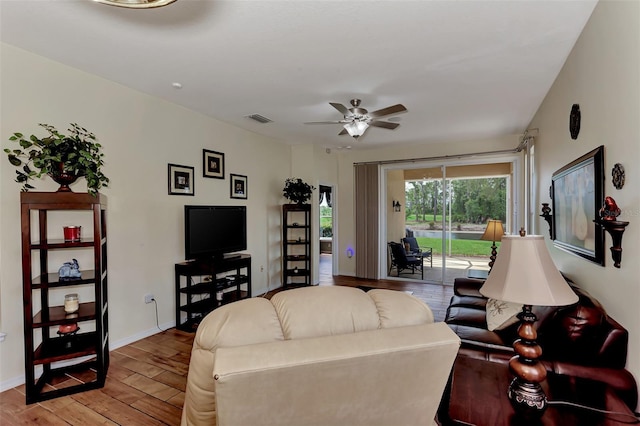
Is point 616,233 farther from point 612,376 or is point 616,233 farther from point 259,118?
point 259,118

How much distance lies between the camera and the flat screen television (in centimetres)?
378

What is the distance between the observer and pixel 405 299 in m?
1.32

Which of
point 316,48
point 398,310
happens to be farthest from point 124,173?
point 398,310

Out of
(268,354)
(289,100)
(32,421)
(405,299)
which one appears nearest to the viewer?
(268,354)

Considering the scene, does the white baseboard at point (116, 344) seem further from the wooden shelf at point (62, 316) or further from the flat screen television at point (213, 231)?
the flat screen television at point (213, 231)

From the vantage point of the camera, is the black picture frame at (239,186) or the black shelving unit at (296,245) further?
the black shelving unit at (296,245)

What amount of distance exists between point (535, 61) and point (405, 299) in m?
2.59

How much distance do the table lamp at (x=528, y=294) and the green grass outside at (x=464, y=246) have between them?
Result: 4624mm

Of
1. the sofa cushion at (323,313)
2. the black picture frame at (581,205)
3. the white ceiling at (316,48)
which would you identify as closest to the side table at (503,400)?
the sofa cushion at (323,313)

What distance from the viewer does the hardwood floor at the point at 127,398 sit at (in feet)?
6.92

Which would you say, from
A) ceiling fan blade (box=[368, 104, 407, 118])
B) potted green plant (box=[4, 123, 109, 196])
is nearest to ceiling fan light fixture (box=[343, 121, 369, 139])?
ceiling fan blade (box=[368, 104, 407, 118])

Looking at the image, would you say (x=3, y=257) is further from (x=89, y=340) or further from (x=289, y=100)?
(x=289, y=100)

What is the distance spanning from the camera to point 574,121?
2.44 m

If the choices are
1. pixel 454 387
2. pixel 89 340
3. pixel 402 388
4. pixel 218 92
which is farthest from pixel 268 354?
pixel 218 92
